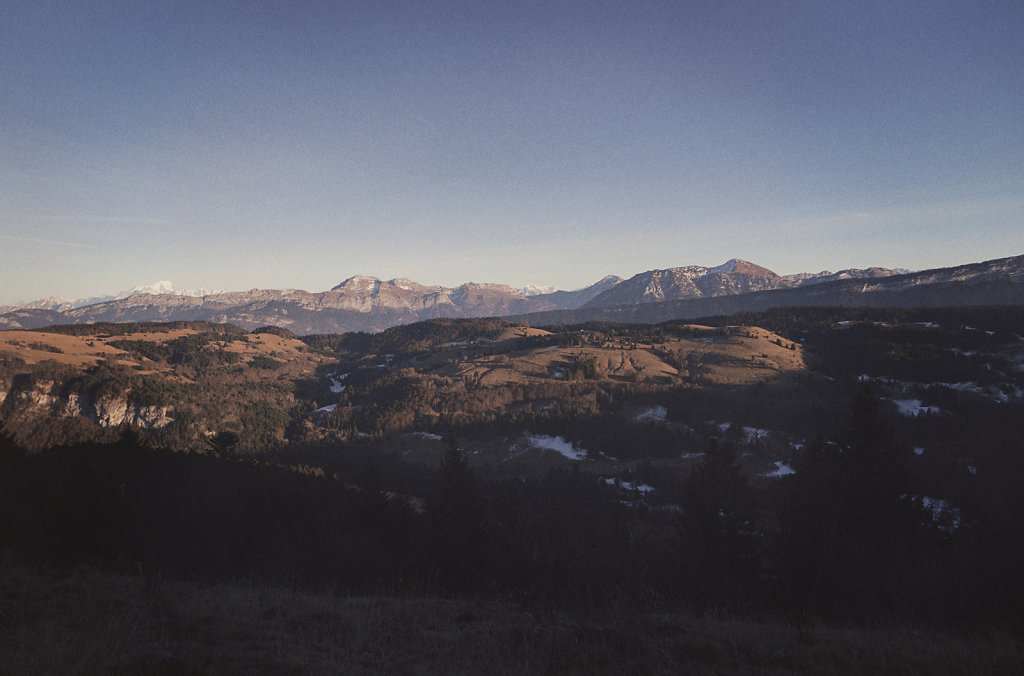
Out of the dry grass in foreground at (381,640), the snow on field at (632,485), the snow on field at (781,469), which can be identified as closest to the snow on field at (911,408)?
the snow on field at (781,469)

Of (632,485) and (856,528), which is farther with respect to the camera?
(632,485)

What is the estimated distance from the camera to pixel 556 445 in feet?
525

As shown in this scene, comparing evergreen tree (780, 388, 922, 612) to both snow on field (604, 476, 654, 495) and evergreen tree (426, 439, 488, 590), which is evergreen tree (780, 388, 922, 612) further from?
snow on field (604, 476, 654, 495)

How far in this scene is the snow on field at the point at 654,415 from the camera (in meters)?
175

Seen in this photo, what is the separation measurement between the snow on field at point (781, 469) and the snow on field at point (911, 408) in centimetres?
5430

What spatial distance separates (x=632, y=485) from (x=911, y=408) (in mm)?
115069

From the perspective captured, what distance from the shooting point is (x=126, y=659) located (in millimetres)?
10539

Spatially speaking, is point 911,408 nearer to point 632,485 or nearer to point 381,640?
point 632,485

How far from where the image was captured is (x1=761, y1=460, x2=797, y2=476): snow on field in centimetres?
12450

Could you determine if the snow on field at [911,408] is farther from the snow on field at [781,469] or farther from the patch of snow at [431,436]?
the patch of snow at [431,436]

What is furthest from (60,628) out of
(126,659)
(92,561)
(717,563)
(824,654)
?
(717,563)

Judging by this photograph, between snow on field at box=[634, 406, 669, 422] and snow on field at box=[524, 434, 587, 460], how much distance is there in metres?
33.4

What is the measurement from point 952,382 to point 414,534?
22294 centimetres

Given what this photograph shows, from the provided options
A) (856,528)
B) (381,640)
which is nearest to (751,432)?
(856,528)
